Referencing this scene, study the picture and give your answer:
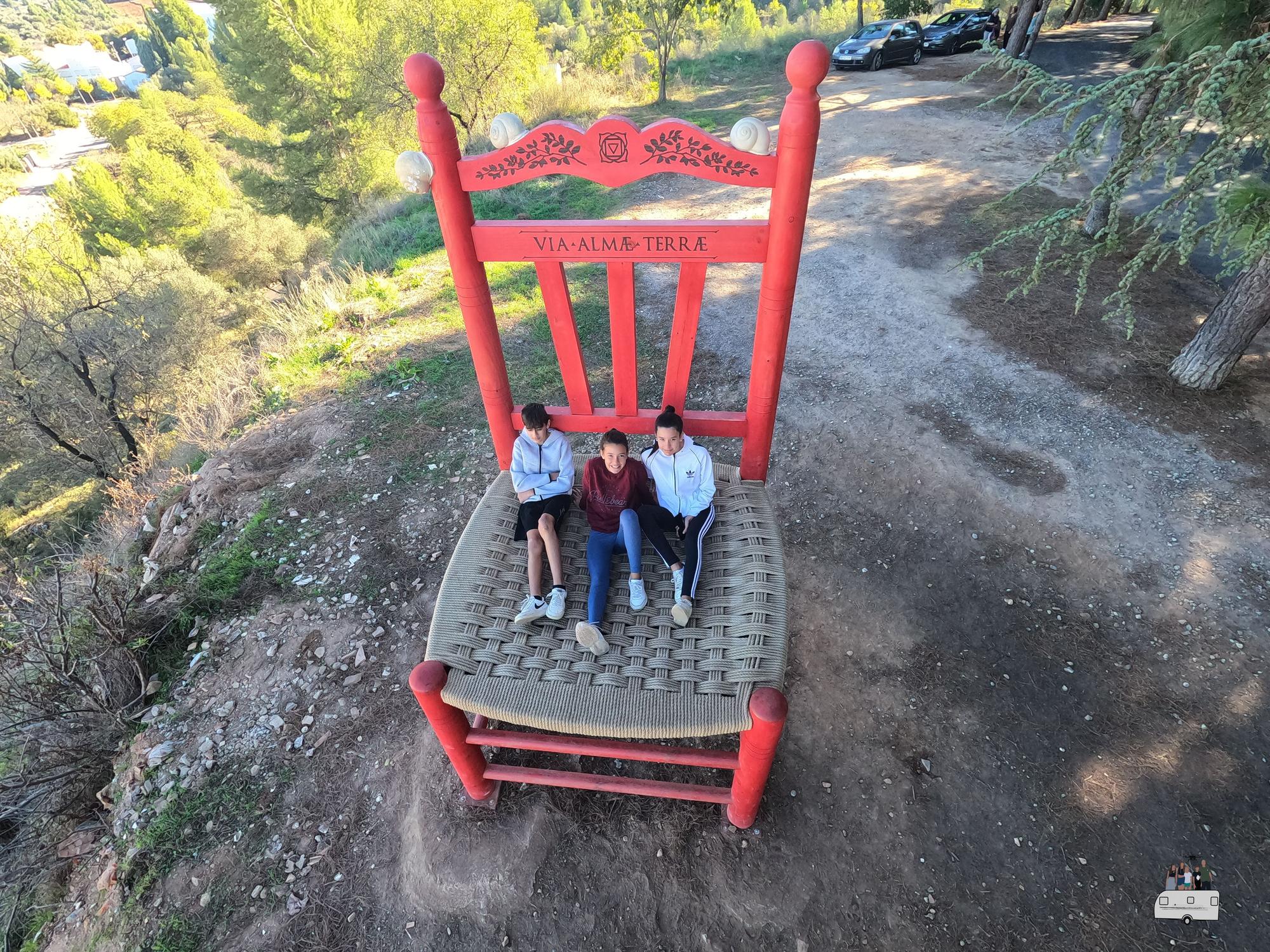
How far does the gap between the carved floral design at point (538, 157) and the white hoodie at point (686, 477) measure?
118cm

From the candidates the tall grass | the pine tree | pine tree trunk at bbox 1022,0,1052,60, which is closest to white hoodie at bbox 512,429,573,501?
the pine tree

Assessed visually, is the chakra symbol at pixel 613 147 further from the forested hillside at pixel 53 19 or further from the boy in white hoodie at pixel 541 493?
the forested hillside at pixel 53 19

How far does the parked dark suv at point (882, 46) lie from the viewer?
44.7 ft

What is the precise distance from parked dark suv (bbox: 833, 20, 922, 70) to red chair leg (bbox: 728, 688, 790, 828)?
16347mm

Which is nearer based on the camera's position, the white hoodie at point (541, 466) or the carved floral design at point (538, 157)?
the carved floral design at point (538, 157)

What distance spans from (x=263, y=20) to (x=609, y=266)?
59.3 feet

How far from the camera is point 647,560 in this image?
2504 mm

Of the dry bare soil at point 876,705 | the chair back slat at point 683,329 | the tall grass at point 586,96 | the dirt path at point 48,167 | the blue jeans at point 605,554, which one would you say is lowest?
the dirt path at point 48,167

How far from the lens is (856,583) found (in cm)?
343

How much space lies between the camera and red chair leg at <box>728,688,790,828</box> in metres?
1.86

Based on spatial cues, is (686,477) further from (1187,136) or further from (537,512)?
(1187,136)

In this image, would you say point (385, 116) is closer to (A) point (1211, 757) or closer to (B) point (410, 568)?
(B) point (410, 568)

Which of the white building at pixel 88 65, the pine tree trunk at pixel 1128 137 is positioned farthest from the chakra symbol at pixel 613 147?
the white building at pixel 88 65

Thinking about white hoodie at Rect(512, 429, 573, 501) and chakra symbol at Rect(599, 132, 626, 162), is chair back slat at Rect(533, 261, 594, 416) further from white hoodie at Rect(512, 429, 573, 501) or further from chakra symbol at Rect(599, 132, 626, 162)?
chakra symbol at Rect(599, 132, 626, 162)
